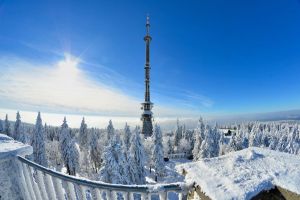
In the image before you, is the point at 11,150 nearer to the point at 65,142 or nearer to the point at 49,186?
the point at 49,186

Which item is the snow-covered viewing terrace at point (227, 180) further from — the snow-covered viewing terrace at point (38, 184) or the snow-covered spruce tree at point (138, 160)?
the snow-covered spruce tree at point (138, 160)

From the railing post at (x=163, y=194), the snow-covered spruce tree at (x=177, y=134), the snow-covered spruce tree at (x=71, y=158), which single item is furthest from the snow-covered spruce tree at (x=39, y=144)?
the snow-covered spruce tree at (x=177, y=134)

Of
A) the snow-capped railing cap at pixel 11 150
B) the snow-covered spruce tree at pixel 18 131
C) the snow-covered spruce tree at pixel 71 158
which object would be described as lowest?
the snow-covered spruce tree at pixel 71 158

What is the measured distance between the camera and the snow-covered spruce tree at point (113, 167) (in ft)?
84.2

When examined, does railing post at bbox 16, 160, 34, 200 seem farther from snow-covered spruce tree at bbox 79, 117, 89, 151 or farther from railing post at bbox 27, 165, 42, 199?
snow-covered spruce tree at bbox 79, 117, 89, 151

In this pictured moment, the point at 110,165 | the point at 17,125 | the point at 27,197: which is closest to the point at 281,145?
the point at 110,165

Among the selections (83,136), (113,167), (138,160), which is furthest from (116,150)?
(83,136)

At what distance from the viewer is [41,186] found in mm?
3402

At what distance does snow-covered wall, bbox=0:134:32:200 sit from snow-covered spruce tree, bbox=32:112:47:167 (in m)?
37.4

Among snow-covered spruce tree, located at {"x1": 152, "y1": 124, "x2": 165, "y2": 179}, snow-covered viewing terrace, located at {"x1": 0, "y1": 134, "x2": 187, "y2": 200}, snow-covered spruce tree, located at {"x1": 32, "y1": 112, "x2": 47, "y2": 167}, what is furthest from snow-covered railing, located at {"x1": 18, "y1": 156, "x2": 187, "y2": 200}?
snow-covered spruce tree, located at {"x1": 152, "y1": 124, "x2": 165, "y2": 179}

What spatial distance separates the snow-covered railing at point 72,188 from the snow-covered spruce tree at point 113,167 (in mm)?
22821

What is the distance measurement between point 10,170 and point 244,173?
378cm

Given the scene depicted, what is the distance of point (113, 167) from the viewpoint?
25.9 meters

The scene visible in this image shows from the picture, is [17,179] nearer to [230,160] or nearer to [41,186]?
[41,186]
